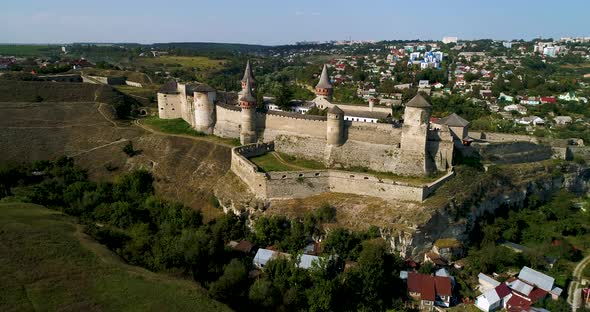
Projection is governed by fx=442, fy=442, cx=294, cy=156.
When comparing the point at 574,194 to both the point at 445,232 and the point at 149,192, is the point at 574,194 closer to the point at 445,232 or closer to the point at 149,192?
the point at 445,232

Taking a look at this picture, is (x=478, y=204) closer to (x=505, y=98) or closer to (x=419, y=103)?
(x=419, y=103)

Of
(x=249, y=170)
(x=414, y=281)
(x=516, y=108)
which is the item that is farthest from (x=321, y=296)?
(x=516, y=108)

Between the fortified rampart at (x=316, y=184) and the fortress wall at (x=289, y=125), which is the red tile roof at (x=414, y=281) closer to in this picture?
the fortified rampart at (x=316, y=184)

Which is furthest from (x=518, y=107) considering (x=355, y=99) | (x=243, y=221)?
(x=243, y=221)

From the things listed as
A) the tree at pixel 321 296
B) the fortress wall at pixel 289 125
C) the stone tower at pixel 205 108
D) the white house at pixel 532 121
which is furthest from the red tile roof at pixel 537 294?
the white house at pixel 532 121

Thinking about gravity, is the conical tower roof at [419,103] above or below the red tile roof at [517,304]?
above

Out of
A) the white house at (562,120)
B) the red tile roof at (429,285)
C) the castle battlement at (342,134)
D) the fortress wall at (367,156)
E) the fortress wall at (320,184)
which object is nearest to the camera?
the red tile roof at (429,285)

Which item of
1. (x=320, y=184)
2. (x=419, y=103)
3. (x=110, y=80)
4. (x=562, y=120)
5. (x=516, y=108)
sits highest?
(x=419, y=103)
